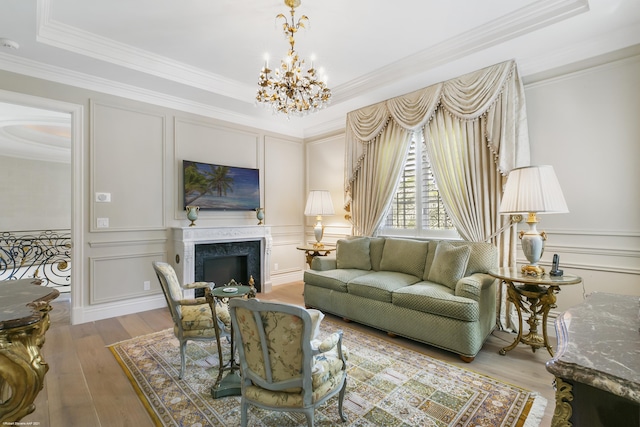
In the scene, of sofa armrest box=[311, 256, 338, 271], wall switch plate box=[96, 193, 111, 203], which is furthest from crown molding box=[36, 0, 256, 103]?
sofa armrest box=[311, 256, 338, 271]

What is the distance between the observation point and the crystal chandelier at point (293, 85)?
275 centimetres

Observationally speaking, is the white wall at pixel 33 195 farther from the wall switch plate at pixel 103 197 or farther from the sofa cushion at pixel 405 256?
the sofa cushion at pixel 405 256

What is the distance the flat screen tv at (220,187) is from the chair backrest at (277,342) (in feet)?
10.8

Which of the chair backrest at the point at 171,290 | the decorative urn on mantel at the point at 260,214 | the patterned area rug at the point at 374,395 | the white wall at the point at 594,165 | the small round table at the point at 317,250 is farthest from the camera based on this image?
the decorative urn on mantel at the point at 260,214

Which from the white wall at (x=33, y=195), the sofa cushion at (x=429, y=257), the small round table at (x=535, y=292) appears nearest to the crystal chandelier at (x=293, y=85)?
the sofa cushion at (x=429, y=257)

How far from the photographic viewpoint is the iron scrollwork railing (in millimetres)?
5430

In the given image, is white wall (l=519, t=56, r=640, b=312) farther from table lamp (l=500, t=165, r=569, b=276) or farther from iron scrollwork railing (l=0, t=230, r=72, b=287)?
iron scrollwork railing (l=0, t=230, r=72, b=287)

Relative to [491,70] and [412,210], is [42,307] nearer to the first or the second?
[412,210]

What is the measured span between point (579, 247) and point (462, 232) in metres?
1.10

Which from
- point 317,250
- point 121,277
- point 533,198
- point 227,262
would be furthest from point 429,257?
point 121,277

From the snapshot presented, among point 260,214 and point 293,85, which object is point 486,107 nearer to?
point 293,85

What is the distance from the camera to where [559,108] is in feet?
10.6

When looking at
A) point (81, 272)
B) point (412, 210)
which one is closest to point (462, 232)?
point (412, 210)

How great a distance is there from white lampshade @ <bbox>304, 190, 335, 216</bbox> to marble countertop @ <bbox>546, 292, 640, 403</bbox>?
381 cm
